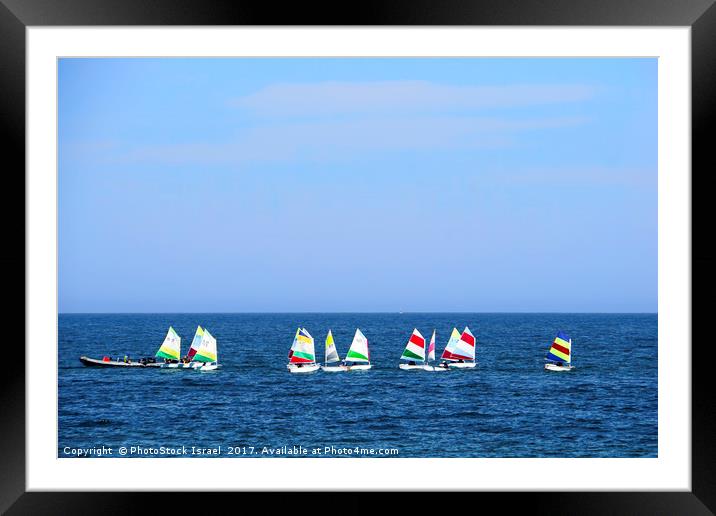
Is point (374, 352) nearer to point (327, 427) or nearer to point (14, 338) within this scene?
point (327, 427)

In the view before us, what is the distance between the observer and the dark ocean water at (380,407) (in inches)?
863

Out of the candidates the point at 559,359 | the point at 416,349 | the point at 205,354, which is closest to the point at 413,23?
the point at 205,354

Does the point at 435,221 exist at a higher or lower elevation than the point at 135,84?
lower

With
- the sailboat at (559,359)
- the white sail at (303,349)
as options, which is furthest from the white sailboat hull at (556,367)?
the white sail at (303,349)

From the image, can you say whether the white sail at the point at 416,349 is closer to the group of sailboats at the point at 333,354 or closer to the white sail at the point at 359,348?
the group of sailboats at the point at 333,354

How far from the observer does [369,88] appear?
6656 centimetres

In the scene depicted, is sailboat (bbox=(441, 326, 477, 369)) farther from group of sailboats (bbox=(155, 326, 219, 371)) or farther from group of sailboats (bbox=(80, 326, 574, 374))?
group of sailboats (bbox=(155, 326, 219, 371))

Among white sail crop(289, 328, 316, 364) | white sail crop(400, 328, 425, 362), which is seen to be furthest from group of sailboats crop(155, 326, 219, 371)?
white sail crop(400, 328, 425, 362)

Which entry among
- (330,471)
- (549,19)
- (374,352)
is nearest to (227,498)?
(330,471)

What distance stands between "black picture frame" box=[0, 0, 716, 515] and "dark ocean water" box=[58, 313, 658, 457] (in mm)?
12605

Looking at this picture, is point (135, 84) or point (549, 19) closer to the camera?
point (549, 19)

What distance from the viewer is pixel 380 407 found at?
26172mm

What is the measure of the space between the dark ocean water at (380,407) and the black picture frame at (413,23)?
41.4 feet

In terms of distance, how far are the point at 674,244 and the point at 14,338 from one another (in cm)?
268
